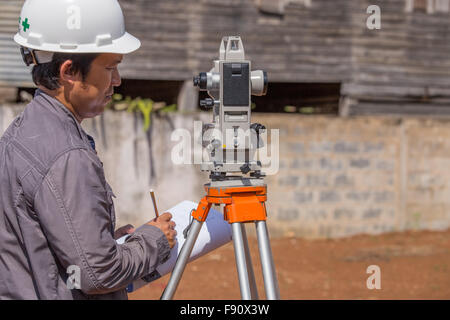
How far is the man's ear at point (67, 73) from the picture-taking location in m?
1.78

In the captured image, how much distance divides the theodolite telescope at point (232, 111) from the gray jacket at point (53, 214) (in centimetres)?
67

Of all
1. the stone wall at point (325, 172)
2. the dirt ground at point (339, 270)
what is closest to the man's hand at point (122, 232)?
the dirt ground at point (339, 270)

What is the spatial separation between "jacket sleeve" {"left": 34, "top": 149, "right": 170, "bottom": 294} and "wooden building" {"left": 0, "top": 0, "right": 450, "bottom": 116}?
7698 mm

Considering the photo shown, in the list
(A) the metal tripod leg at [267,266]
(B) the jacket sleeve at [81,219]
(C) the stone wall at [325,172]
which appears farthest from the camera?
(C) the stone wall at [325,172]

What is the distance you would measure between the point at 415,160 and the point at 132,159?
4198mm

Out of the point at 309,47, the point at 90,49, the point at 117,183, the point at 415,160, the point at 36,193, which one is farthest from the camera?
the point at 309,47

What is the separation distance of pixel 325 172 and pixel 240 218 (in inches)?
255

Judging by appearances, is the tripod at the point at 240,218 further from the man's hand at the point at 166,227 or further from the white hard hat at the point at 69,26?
the white hard hat at the point at 69,26

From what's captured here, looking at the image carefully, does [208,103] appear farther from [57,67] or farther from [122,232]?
[57,67]

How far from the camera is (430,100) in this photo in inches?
420

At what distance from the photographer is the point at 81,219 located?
1.65m

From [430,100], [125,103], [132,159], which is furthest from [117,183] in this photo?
[430,100]

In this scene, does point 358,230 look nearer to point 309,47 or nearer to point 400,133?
point 400,133
